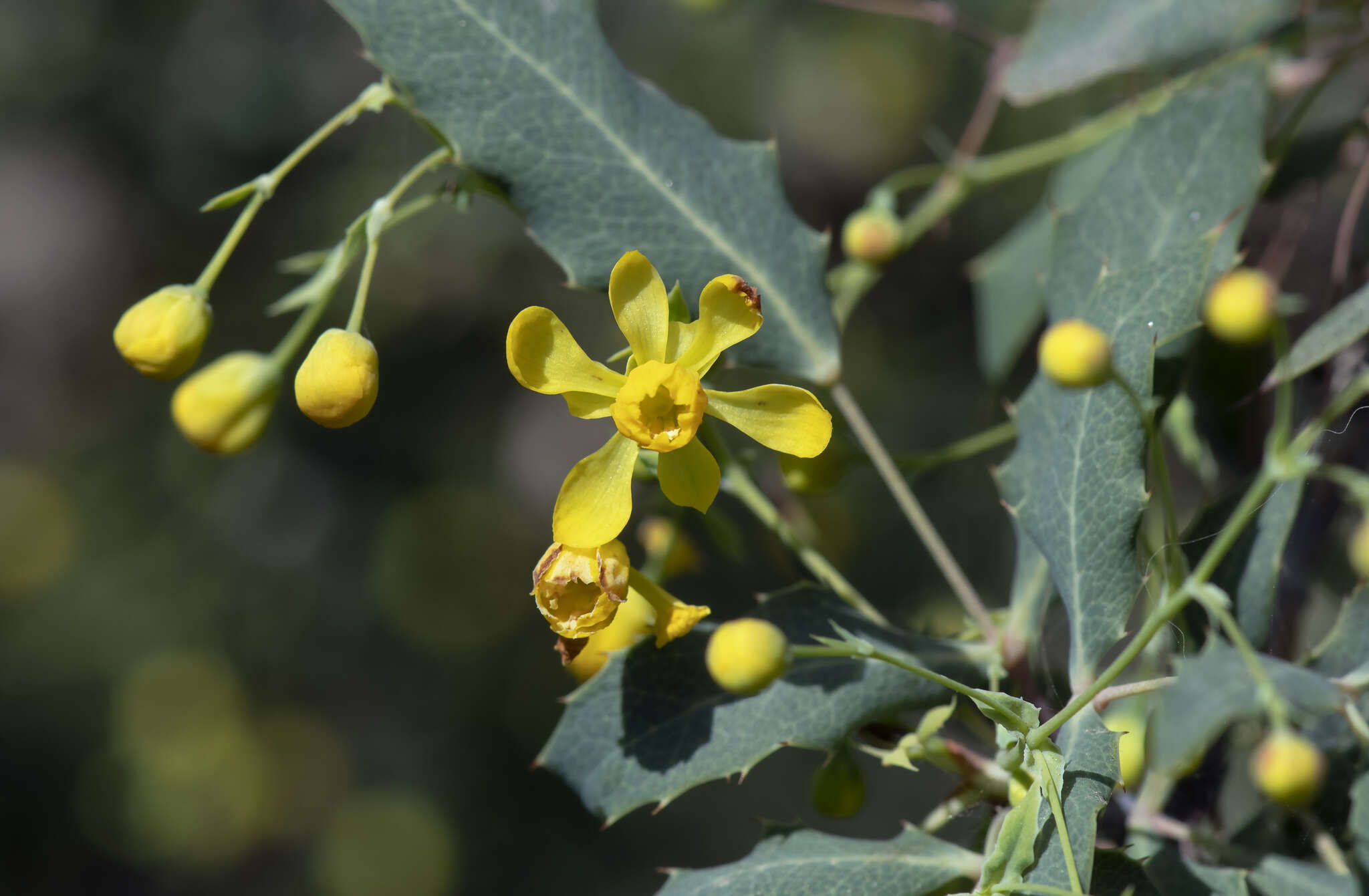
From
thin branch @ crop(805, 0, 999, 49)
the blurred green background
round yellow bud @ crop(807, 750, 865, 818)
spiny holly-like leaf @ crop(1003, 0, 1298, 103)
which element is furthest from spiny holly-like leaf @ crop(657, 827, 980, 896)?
the blurred green background

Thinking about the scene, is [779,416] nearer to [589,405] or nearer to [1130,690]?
[589,405]

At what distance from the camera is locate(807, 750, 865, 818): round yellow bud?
1306mm

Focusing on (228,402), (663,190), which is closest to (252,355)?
(228,402)

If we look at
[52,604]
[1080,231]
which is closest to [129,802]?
[52,604]

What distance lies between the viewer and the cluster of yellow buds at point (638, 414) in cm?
104

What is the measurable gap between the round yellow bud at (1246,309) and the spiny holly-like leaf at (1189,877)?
572 mm

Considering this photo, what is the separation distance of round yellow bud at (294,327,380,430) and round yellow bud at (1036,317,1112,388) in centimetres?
67

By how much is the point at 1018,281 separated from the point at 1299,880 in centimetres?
120

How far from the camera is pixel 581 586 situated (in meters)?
1.08

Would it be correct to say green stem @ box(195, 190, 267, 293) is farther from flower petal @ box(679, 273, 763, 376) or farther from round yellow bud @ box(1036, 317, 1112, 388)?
round yellow bud @ box(1036, 317, 1112, 388)

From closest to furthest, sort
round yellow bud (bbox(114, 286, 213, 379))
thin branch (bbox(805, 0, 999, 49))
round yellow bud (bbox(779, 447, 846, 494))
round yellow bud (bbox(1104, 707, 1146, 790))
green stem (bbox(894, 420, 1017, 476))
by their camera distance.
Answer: round yellow bud (bbox(114, 286, 213, 379)), round yellow bud (bbox(1104, 707, 1146, 790)), round yellow bud (bbox(779, 447, 846, 494)), green stem (bbox(894, 420, 1017, 476)), thin branch (bbox(805, 0, 999, 49))

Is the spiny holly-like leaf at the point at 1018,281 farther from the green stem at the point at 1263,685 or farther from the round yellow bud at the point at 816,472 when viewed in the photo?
the green stem at the point at 1263,685

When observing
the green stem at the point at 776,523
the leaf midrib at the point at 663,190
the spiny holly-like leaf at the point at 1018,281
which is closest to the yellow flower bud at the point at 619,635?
the green stem at the point at 776,523

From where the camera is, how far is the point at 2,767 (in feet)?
12.6
